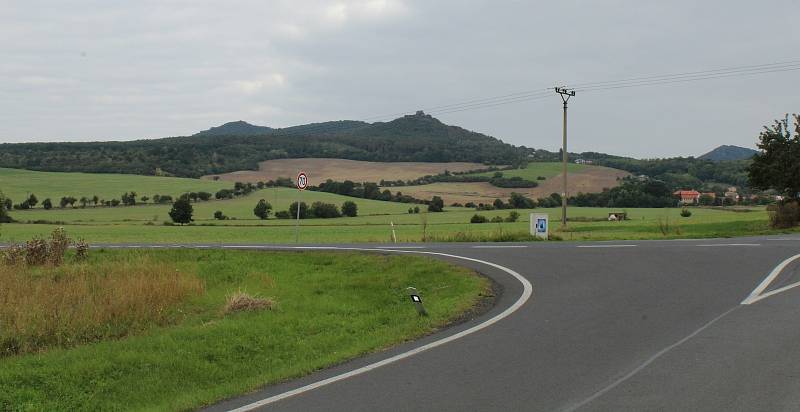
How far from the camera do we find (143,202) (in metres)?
82.6

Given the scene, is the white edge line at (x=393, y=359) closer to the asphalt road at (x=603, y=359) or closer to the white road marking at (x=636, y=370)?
the asphalt road at (x=603, y=359)

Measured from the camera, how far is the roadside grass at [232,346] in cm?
788

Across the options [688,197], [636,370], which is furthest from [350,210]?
[636,370]

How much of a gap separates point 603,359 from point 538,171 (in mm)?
98984

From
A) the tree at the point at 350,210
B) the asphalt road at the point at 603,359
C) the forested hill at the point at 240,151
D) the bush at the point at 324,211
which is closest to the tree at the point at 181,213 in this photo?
the bush at the point at 324,211

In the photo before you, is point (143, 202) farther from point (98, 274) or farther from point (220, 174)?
point (98, 274)

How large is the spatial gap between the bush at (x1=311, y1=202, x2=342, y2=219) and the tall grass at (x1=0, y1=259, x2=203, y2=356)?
55718 millimetres

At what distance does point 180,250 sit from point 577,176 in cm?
7879

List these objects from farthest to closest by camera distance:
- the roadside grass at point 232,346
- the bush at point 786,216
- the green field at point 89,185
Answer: the green field at point 89,185
the bush at point 786,216
the roadside grass at point 232,346

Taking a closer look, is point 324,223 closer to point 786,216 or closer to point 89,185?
point 786,216

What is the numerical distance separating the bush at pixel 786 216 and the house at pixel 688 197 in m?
43.6

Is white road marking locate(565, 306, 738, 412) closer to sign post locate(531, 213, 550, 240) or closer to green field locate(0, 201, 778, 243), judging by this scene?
→ sign post locate(531, 213, 550, 240)

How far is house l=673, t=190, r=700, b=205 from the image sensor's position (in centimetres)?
7969

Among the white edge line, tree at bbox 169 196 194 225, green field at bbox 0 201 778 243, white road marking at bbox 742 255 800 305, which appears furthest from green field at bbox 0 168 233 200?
the white edge line
